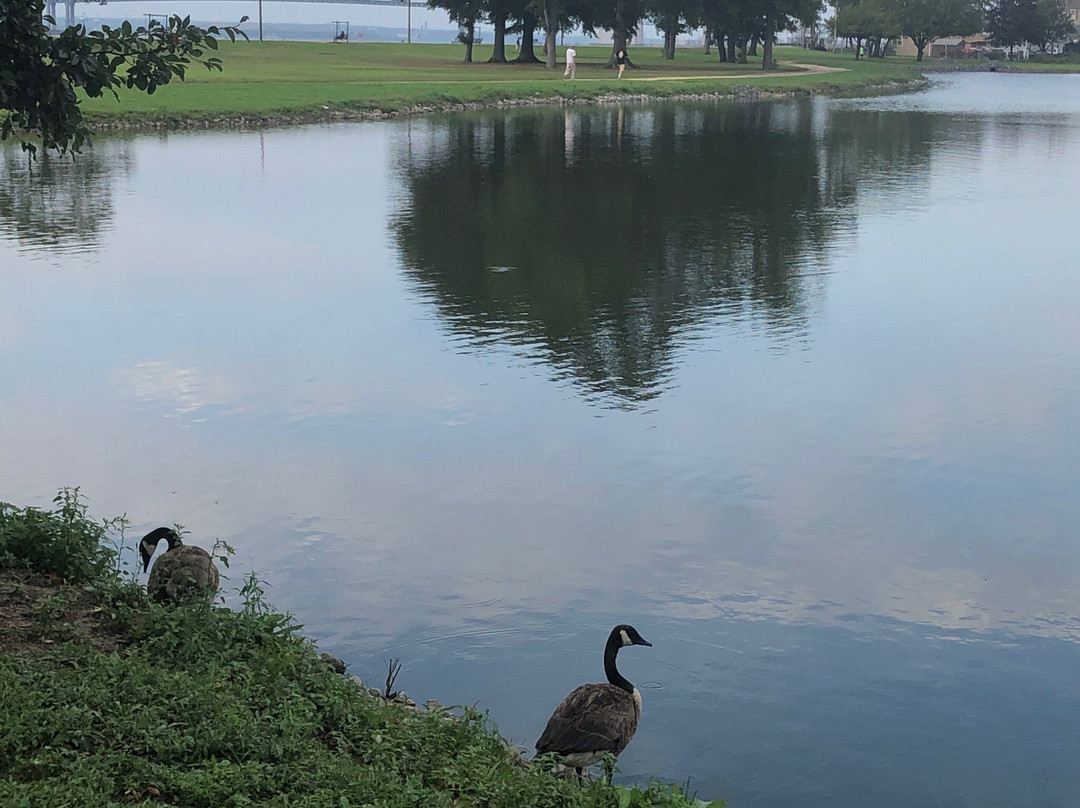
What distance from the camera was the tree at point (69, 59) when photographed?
386 inches

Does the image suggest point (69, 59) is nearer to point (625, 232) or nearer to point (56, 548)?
point (56, 548)

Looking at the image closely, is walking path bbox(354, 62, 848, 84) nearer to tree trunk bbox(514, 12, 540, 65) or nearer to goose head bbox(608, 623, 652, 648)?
tree trunk bbox(514, 12, 540, 65)

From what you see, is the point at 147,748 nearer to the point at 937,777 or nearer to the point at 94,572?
the point at 94,572

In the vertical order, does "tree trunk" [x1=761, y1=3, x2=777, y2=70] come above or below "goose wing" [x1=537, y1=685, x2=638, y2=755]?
above

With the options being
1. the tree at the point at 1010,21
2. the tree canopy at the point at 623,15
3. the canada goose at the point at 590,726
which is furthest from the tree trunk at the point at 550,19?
the tree at the point at 1010,21

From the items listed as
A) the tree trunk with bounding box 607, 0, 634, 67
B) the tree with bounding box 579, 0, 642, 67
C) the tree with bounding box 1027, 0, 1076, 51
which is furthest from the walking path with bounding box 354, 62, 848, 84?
the tree with bounding box 1027, 0, 1076, 51

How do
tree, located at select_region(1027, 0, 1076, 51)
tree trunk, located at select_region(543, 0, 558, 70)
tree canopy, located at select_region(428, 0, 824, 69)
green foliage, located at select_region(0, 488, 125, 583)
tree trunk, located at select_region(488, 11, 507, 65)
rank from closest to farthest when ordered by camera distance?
1. green foliage, located at select_region(0, 488, 125, 583)
2. tree trunk, located at select_region(543, 0, 558, 70)
3. tree canopy, located at select_region(428, 0, 824, 69)
4. tree trunk, located at select_region(488, 11, 507, 65)
5. tree, located at select_region(1027, 0, 1076, 51)

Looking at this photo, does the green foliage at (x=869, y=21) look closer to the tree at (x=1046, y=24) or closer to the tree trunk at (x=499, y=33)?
the tree at (x=1046, y=24)

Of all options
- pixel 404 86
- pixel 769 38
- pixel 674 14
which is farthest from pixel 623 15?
pixel 404 86

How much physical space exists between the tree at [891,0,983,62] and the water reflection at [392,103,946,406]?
105551mm

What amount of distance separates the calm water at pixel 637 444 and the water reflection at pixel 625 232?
146 millimetres

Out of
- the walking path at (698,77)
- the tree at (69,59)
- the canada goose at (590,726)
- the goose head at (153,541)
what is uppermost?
the walking path at (698,77)

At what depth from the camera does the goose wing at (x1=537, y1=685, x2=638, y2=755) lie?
839 centimetres

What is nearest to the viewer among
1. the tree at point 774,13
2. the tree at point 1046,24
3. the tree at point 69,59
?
the tree at point 69,59
